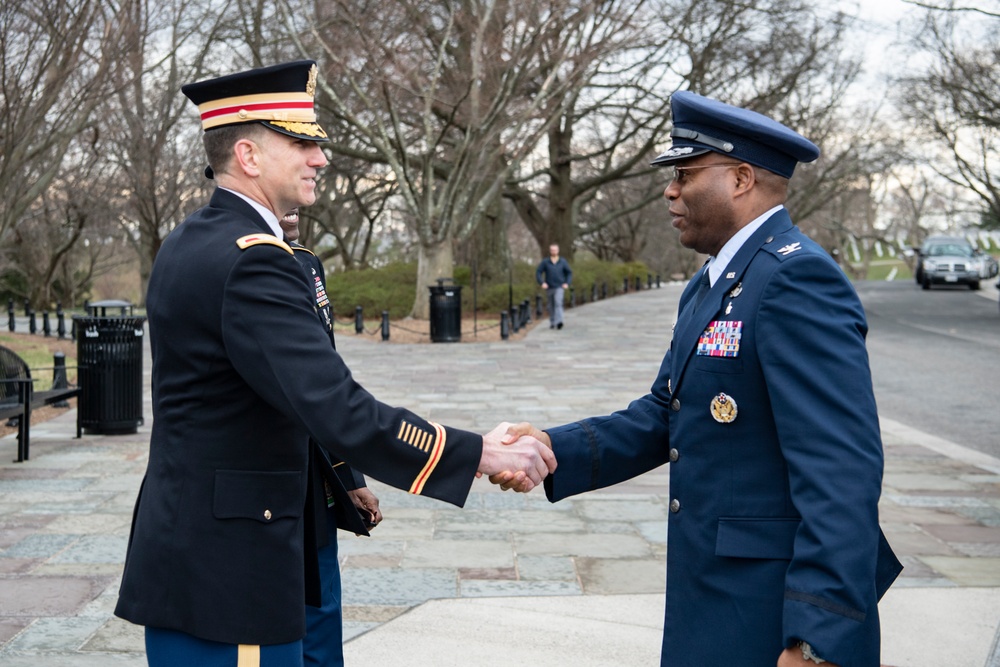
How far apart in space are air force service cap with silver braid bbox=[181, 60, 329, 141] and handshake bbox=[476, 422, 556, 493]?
94 cm

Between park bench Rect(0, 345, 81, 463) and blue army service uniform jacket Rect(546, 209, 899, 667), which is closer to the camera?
blue army service uniform jacket Rect(546, 209, 899, 667)

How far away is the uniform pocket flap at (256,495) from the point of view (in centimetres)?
242

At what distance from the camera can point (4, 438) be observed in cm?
1029

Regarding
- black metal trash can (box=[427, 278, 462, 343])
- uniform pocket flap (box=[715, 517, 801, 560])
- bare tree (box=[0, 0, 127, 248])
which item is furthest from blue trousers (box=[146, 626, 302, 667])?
black metal trash can (box=[427, 278, 462, 343])

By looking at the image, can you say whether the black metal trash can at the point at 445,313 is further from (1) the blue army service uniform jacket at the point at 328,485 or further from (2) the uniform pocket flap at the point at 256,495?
(2) the uniform pocket flap at the point at 256,495

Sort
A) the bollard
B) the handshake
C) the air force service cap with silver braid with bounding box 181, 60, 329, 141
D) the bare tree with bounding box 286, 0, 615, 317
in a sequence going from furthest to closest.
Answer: the bare tree with bounding box 286, 0, 615, 317, the bollard, the handshake, the air force service cap with silver braid with bounding box 181, 60, 329, 141

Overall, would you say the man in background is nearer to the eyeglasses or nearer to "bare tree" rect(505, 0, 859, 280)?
"bare tree" rect(505, 0, 859, 280)

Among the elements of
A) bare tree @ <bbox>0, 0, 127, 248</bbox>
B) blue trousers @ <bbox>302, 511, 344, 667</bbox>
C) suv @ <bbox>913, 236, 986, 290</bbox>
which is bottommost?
blue trousers @ <bbox>302, 511, 344, 667</bbox>

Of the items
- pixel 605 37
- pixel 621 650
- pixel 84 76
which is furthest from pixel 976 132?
pixel 621 650

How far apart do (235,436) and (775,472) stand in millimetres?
1250

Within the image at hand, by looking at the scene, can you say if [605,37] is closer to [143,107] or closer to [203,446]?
[143,107]

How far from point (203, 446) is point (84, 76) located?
15925 millimetres

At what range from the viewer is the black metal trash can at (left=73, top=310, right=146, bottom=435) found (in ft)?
33.1

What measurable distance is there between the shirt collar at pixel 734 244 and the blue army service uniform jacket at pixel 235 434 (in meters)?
0.92
